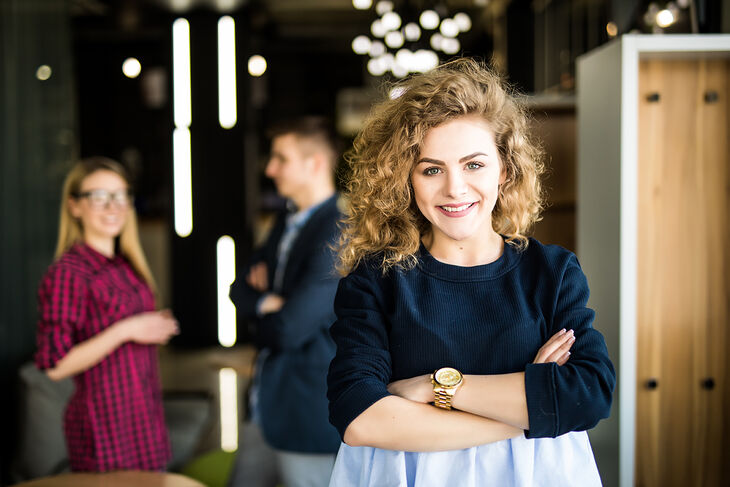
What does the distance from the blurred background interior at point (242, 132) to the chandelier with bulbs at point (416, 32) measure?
0.02 metres

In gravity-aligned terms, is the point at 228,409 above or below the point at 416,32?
below

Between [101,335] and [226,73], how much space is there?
4945 millimetres

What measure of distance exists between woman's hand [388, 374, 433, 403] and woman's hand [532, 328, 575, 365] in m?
0.21

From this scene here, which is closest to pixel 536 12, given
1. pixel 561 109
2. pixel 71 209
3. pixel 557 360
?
pixel 561 109

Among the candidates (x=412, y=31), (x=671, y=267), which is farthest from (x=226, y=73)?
(x=671, y=267)

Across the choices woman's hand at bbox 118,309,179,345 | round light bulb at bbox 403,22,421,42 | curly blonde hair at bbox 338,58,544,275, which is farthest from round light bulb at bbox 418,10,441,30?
curly blonde hair at bbox 338,58,544,275

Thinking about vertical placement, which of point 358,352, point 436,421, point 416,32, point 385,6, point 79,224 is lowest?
point 436,421

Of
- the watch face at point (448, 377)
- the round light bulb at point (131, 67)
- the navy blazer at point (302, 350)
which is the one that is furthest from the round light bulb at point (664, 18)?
the round light bulb at point (131, 67)

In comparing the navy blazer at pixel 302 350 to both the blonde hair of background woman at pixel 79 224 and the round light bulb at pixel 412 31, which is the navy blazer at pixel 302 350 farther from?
the round light bulb at pixel 412 31

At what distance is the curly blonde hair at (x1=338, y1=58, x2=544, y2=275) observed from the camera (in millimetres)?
1345

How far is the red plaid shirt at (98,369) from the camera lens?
2279mm

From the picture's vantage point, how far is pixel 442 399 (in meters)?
1.26

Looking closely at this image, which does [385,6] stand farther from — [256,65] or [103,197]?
[103,197]

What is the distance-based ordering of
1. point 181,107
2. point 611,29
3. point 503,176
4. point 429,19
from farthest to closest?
point 181,107
point 429,19
point 611,29
point 503,176
